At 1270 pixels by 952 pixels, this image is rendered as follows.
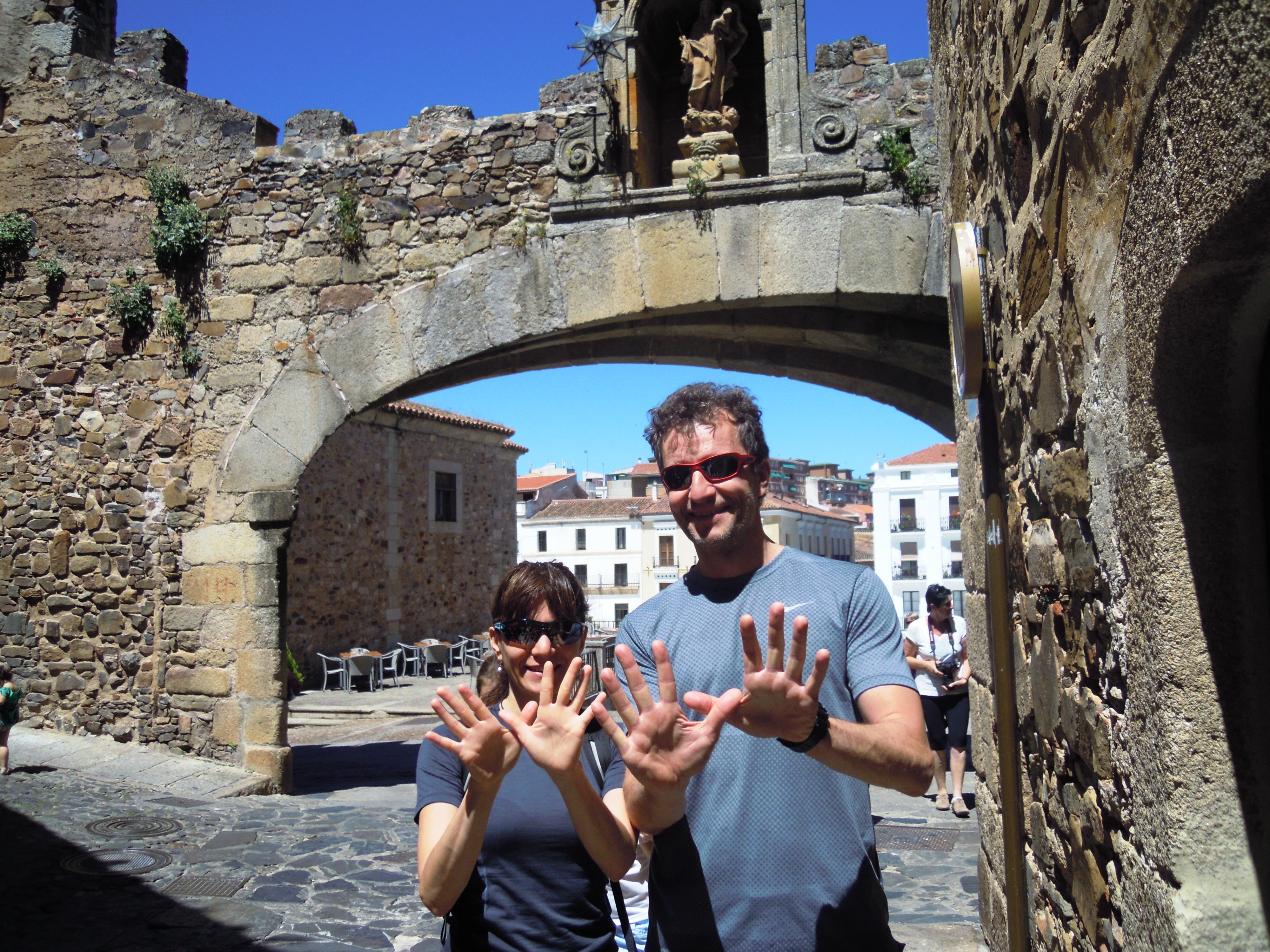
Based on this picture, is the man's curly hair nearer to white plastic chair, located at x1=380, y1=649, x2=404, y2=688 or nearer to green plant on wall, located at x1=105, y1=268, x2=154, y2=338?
green plant on wall, located at x1=105, y1=268, x2=154, y2=338

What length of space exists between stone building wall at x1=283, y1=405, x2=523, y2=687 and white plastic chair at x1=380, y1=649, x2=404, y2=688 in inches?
13.4

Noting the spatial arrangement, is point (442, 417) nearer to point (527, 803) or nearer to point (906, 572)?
point (527, 803)

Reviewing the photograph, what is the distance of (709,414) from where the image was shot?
6.70 feet

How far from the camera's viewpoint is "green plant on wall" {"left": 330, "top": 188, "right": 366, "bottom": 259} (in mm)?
6684

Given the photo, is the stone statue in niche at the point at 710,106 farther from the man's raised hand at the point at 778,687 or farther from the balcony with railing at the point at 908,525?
the balcony with railing at the point at 908,525

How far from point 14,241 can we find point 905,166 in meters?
6.10

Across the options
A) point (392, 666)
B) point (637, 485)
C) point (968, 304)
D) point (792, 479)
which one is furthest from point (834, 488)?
point (968, 304)

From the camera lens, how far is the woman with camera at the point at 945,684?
589cm

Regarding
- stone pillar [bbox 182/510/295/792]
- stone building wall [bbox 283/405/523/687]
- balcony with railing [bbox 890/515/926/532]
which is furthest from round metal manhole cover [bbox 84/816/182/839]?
balcony with railing [bbox 890/515/926/532]

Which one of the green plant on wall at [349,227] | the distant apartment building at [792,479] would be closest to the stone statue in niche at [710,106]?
the green plant on wall at [349,227]

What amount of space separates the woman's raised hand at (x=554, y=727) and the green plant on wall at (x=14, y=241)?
694 cm

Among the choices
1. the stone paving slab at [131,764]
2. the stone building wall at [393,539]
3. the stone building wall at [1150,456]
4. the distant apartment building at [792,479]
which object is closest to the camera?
the stone building wall at [1150,456]

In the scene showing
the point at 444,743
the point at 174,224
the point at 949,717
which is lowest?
the point at 949,717

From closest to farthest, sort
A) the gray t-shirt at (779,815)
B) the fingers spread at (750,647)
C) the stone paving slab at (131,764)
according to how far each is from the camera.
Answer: the fingers spread at (750,647), the gray t-shirt at (779,815), the stone paving slab at (131,764)
